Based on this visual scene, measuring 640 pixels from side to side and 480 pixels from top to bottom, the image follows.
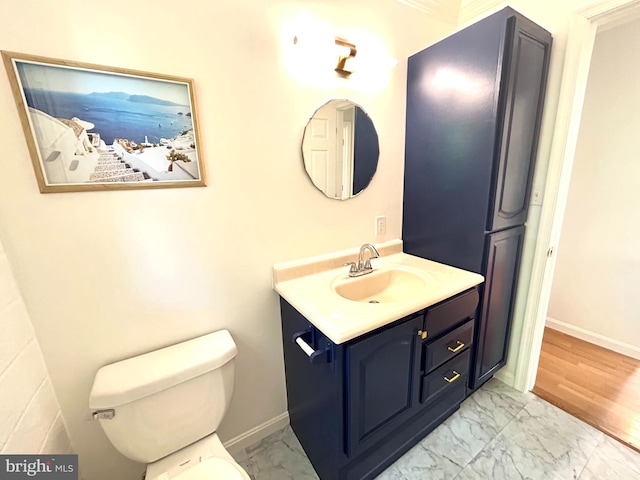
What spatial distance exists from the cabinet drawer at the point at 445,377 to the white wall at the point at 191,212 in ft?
2.42

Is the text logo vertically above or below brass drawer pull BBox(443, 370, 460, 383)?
above

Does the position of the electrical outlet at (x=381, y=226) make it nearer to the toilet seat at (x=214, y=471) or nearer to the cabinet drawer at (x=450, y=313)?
the cabinet drawer at (x=450, y=313)

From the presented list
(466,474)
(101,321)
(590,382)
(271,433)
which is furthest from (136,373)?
(590,382)

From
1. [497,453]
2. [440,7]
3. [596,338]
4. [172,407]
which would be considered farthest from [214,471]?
[596,338]

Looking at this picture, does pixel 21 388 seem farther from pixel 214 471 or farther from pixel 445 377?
pixel 445 377

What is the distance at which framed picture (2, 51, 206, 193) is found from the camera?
0.80m

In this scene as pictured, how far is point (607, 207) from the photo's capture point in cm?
201

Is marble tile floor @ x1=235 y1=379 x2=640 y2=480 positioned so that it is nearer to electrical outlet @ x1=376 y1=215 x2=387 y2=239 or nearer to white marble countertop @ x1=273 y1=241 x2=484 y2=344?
white marble countertop @ x1=273 y1=241 x2=484 y2=344

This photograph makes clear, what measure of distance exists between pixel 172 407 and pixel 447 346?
1.20 meters

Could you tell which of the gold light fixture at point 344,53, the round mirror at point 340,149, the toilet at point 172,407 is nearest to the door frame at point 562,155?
the round mirror at point 340,149

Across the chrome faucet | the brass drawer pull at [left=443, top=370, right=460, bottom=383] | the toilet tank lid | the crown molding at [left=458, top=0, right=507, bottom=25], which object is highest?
the crown molding at [left=458, top=0, right=507, bottom=25]

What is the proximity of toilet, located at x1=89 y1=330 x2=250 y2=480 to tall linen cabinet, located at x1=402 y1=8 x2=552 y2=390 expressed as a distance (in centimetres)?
127

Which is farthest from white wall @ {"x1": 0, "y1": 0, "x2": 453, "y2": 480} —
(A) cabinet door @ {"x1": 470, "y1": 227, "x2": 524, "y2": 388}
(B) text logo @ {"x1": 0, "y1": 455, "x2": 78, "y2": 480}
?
(A) cabinet door @ {"x1": 470, "y1": 227, "x2": 524, "y2": 388}

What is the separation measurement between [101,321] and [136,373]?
240 millimetres
